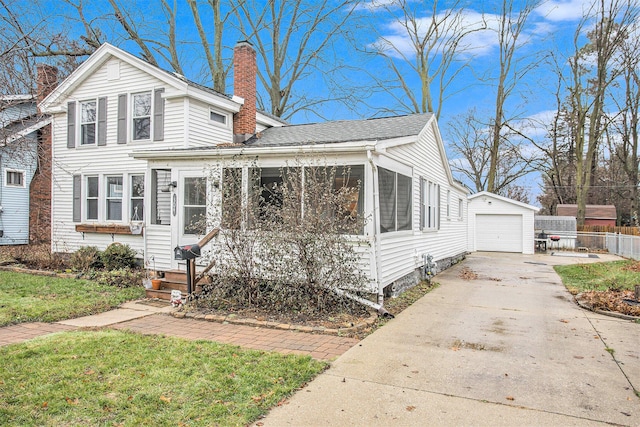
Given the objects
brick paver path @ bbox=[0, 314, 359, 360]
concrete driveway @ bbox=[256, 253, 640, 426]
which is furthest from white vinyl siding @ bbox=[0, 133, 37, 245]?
concrete driveway @ bbox=[256, 253, 640, 426]

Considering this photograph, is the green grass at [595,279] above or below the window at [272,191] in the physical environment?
below

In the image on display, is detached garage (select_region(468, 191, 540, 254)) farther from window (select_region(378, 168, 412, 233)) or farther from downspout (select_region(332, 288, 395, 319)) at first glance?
downspout (select_region(332, 288, 395, 319))

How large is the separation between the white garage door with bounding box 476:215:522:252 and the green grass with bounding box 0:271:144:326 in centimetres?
1806

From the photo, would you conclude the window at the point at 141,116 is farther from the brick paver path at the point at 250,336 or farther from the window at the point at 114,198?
the brick paver path at the point at 250,336

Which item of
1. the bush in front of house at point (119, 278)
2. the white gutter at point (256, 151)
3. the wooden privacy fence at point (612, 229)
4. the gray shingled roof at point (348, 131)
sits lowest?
the bush in front of house at point (119, 278)

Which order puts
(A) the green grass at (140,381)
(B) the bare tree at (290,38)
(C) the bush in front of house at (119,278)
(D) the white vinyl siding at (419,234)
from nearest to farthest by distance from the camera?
(A) the green grass at (140,381), (D) the white vinyl siding at (419,234), (C) the bush in front of house at (119,278), (B) the bare tree at (290,38)

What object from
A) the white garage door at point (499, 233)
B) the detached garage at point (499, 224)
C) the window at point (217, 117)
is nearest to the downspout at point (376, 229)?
the window at point (217, 117)

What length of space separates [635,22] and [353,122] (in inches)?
858

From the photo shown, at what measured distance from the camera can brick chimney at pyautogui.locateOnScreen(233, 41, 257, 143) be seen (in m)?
13.2

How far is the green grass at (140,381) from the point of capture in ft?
11.1

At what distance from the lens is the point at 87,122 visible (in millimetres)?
13133

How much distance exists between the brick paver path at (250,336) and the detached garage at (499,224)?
1817cm

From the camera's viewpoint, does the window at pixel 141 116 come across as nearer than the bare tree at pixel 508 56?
Yes

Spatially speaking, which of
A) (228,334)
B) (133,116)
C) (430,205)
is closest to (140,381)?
(228,334)
